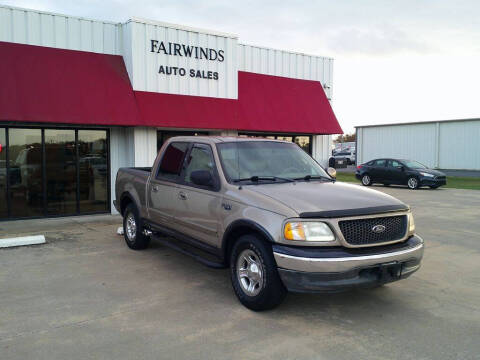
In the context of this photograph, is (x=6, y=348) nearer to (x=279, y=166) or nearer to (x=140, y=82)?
(x=279, y=166)

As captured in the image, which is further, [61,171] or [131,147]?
[131,147]

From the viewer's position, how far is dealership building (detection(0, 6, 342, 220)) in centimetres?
1080

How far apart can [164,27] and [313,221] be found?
1009cm

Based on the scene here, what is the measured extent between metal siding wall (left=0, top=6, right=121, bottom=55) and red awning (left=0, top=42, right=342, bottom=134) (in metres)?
0.25

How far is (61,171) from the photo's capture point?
11.9 m

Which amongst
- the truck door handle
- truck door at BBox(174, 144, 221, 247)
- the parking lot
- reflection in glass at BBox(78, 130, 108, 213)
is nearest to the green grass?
the parking lot

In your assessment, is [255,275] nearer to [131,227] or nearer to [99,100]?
[131,227]

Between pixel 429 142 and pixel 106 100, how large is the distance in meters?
29.1

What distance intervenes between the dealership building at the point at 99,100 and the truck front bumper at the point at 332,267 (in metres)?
8.14

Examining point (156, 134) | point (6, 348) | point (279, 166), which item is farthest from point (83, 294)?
point (156, 134)

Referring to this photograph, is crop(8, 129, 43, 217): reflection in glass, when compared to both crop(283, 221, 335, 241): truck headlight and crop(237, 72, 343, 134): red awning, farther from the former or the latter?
crop(283, 221, 335, 241): truck headlight

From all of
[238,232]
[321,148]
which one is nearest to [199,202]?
[238,232]

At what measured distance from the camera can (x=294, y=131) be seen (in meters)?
14.8

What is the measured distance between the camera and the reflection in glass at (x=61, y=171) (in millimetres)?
11703
